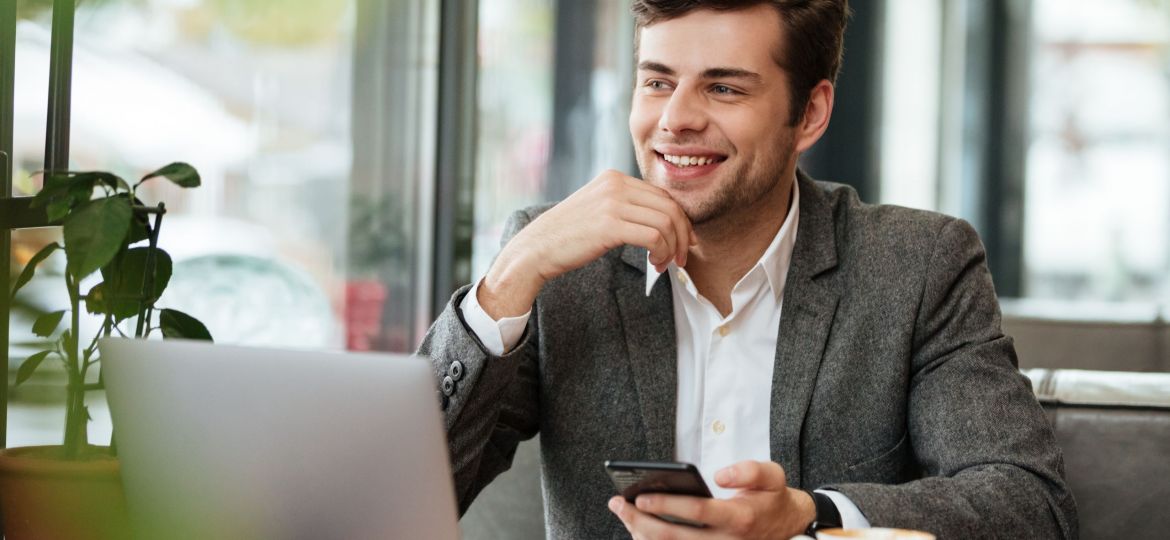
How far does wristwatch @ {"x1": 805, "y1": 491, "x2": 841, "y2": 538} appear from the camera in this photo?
1374mm

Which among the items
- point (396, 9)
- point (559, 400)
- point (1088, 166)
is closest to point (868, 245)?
point (559, 400)

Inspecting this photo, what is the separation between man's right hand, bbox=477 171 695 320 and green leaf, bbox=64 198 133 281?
1.52ft

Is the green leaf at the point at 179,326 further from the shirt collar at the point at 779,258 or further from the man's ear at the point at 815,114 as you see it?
the man's ear at the point at 815,114

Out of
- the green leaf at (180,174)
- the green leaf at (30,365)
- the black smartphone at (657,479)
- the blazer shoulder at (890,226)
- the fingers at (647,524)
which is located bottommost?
the fingers at (647,524)

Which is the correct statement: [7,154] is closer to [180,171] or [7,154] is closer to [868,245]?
[180,171]

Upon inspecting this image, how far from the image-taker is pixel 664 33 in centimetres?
182

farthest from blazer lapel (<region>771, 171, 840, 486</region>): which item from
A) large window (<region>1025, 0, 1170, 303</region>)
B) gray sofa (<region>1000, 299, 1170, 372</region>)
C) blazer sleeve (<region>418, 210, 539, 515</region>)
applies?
large window (<region>1025, 0, 1170, 303</region>)

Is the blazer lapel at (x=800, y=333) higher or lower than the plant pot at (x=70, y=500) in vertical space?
higher

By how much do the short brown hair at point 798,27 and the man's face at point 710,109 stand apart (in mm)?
13

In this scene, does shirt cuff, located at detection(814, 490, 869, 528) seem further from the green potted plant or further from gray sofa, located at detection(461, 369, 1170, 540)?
the green potted plant

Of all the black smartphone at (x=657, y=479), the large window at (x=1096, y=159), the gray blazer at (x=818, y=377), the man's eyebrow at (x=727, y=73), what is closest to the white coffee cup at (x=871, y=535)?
the black smartphone at (x=657, y=479)

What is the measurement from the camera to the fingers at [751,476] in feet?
4.09

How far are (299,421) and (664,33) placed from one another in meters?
0.97

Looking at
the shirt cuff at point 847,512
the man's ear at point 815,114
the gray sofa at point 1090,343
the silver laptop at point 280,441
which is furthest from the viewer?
the gray sofa at point 1090,343
